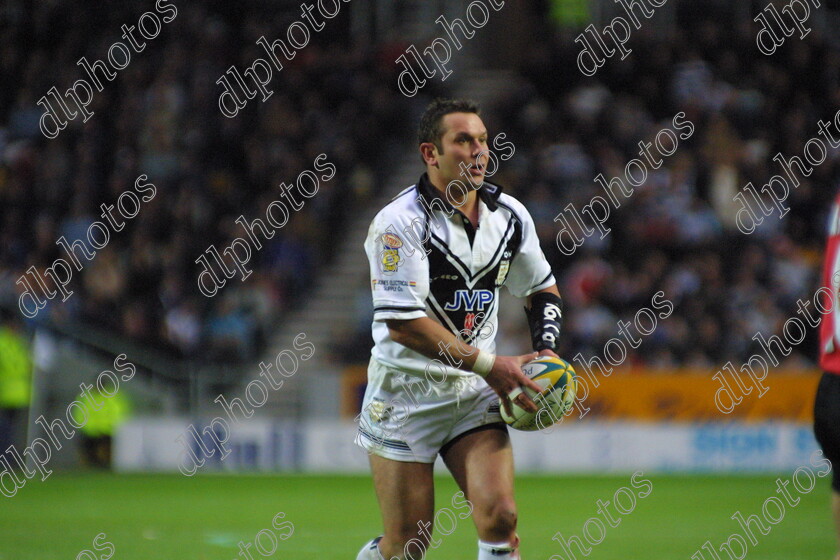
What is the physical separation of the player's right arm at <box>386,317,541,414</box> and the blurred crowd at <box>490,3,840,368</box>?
1107 cm

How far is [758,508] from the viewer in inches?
464

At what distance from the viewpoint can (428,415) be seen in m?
5.66

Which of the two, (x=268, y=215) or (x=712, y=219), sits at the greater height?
(x=268, y=215)

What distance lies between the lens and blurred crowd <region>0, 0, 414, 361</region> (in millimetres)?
17922

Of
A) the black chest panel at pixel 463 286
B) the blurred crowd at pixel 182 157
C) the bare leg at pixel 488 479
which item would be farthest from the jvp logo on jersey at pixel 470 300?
the blurred crowd at pixel 182 157

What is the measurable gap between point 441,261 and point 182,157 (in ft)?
48.1

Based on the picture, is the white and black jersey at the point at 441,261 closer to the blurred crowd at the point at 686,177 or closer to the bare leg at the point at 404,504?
the bare leg at the point at 404,504

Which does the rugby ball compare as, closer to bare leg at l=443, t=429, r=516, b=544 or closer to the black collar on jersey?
bare leg at l=443, t=429, r=516, b=544

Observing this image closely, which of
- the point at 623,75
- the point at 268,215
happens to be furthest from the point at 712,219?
the point at 268,215

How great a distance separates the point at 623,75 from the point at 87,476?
33.7ft

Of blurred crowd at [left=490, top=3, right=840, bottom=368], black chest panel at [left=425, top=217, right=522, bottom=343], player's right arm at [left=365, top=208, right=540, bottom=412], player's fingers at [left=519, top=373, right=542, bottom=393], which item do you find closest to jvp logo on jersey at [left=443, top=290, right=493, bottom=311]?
black chest panel at [left=425, top=217, right=522, bottom=343]

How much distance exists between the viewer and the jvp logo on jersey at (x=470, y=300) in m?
5.67

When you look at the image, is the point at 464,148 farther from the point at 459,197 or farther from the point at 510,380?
the point at 510,380

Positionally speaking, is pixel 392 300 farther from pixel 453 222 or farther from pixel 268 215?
pixel 268 215
